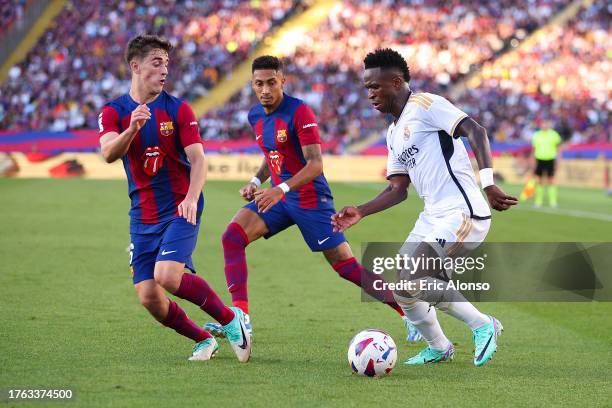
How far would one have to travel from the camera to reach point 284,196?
330 inches

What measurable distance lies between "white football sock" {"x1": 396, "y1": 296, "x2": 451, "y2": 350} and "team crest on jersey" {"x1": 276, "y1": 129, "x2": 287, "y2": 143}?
6.40ft

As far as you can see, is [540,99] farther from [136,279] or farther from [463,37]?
[136,279]

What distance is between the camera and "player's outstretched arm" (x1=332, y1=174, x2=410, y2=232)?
23.2 ft

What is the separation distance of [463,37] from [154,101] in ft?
125

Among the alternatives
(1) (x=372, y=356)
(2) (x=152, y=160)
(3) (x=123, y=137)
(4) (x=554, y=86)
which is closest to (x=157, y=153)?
(2) (x=152, y=160)

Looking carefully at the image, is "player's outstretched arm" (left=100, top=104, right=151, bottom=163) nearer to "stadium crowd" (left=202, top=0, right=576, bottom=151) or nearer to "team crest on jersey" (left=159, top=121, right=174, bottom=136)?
"team crest on jersey" (left=159, top=121, right=174, bottom=136)

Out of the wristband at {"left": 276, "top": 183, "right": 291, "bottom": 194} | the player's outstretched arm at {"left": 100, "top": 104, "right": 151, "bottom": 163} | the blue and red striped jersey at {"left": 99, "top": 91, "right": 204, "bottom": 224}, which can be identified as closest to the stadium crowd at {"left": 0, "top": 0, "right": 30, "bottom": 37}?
the wristband at {"left": 276, "top": 183, "right": 291, "bottom": 194}

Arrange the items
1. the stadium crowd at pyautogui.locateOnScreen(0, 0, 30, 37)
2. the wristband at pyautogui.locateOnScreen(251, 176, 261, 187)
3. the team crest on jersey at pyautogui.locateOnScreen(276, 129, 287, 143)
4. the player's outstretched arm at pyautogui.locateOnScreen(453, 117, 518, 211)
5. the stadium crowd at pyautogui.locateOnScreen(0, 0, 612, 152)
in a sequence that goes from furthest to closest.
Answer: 1. the stadium crowd at pyautogui.locateOnScreen(0, 0, 30, 37)
2. the stadium crowd at pyautogui.locateOnScreen(0, 0, 612, 152)
3. the wristband at pyautogui.locateOnScreen(251, 176, 261, 187)
4. the team crest on jersey at pyautogui.locateOnScreen(276, 129, 287, 143)
5. the player's outstretched arm at pyautogui.locateOnScreen(453, 117, 518, 211)

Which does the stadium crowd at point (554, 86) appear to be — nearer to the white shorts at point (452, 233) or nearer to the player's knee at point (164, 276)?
the white shorts at point (452, 233)

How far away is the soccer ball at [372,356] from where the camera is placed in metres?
6.62

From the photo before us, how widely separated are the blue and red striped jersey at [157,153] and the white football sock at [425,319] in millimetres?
1581

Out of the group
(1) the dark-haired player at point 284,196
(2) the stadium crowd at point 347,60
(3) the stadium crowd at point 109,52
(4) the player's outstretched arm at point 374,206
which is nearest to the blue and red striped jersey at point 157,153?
(4) the player's outstretched arm at point 374,206

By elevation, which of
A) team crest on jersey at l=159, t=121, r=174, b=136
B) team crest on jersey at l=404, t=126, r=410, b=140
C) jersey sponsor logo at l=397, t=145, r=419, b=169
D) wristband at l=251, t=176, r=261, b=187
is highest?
team crest on jersey at l=159, t=121, r=174, b=136

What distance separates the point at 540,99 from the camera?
136 feet
